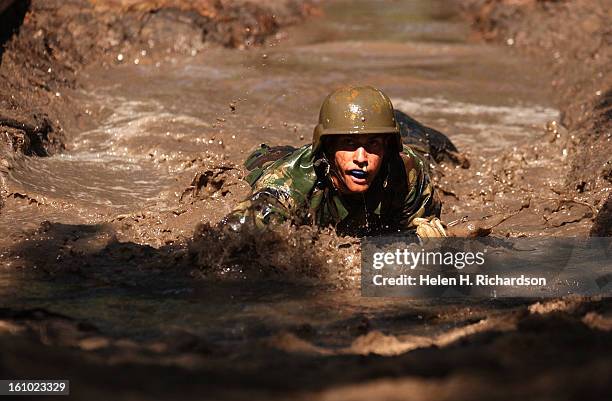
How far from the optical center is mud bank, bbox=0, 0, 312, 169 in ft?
28.7

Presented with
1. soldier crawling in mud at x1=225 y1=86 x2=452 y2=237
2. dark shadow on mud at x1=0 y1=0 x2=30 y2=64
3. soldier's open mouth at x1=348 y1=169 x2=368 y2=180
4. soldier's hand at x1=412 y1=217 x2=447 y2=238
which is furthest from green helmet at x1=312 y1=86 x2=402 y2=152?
dark shadow on mud at x1=0 y1=0 x2=30 y2=64

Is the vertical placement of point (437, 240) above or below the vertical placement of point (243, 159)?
below

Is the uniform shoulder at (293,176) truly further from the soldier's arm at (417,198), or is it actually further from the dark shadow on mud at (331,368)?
the dark shadow on mud at (331,368)

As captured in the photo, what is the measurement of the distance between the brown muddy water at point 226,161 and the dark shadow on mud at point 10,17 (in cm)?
97

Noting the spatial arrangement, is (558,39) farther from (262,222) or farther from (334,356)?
(334,356)

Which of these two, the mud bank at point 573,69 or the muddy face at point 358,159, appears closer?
the muddy face at point 358,159

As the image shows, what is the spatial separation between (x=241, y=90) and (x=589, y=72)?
13.3 ft

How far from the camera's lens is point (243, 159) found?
8102mm

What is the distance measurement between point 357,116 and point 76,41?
7.13 meters

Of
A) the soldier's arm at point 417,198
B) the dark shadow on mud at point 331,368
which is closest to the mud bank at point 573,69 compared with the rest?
the soldier's arm at point 417,198

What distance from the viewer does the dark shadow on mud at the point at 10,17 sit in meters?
10.3

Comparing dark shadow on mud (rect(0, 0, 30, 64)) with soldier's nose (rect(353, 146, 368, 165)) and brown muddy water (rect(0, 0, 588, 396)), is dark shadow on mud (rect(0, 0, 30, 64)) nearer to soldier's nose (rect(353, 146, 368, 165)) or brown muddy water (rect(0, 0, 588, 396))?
brown muddy water (rect(0, 0, 588, 396))

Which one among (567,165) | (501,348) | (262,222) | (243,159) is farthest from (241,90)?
(501,348)

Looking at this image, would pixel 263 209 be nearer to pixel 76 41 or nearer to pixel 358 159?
pixel 358 159
